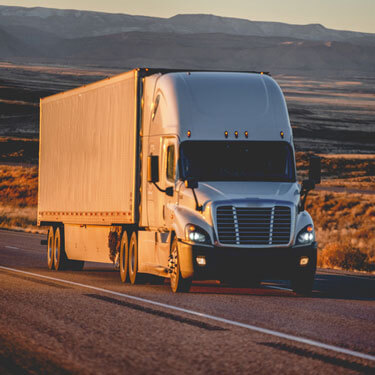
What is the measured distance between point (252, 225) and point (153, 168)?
195 cm

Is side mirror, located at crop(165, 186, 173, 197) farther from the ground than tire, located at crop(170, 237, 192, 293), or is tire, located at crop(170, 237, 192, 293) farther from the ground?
side mirror, located at crop(165, 186, 173, 197)

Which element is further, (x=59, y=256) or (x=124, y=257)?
(x=59, y=256)

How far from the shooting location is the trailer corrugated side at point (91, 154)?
1741 centimetres

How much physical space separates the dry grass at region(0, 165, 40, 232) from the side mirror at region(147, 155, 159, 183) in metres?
28.2

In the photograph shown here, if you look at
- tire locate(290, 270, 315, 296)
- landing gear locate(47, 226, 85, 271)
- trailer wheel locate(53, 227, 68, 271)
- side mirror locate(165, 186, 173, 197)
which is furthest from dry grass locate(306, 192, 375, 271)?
side mirror locate(165, 186, 173, 197)

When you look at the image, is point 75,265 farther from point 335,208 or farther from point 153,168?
point 335,208

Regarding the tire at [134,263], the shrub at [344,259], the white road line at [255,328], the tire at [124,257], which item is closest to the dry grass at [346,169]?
the shrub at [344,259]

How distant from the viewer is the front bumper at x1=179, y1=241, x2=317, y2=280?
14.7 meters

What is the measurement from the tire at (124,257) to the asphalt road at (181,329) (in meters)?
0.32

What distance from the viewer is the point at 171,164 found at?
627 inches

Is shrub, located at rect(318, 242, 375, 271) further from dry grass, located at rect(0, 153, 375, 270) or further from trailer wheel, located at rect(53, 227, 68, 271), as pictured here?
trailer wheel, located at rect(53, 227, 68, 271)

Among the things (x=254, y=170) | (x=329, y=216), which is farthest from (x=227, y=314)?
(x=329, y=216)

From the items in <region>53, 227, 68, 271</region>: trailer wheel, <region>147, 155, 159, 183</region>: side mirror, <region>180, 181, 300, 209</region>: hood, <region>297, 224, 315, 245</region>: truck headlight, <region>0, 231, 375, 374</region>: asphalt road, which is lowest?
<region>0, 231, 375, 374</region>: asphalt road

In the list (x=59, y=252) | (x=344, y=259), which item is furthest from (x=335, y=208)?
(x=59, y=252)
